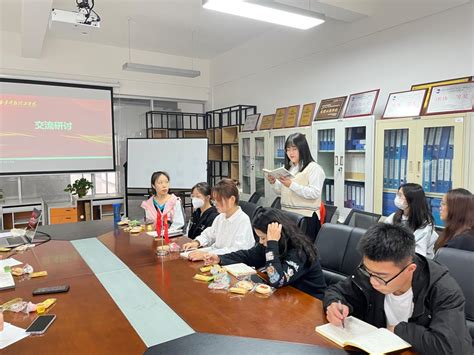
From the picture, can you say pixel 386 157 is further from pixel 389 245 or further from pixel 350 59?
pixel 389 245

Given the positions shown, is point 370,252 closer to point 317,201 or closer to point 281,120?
point 317,201

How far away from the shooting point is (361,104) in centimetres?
363

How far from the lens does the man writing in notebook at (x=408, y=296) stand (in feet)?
3.43

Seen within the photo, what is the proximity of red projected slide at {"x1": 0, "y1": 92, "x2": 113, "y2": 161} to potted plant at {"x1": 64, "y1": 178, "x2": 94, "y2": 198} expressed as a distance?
1.30 feet

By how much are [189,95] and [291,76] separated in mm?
2376

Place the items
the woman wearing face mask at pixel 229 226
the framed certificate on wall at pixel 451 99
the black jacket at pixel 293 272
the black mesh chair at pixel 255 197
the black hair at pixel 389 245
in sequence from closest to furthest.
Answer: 1. the black hair at pixel 389 245
2. the black jacket at pixel 293 272
3. the woman wearing face mask at pixel 229 226
4. the framed certificate on wall at pixel 451 99
5. the black mesh chair at pixel 255 197

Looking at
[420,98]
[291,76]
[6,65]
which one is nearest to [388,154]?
[420,98]

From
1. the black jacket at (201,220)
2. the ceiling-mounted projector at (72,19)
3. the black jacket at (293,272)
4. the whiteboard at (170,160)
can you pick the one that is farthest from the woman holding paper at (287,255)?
the whiteboard at (170,160)

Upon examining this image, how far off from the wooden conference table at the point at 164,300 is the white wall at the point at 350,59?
9.11 ft

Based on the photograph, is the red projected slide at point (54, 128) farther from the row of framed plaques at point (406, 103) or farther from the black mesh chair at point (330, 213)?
the black mesh chair at point (330, 213)

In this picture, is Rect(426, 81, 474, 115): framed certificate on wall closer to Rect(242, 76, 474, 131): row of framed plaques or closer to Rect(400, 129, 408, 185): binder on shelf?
Rect(242, 76, 474, 131): row of framed plaques

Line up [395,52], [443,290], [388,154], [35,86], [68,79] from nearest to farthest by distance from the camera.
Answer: [443,290], [388,154], [395,52], [35,86], [68,79]

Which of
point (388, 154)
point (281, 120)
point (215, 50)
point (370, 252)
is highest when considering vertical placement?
point (215, 50)

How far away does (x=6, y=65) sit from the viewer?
493 centimetres
